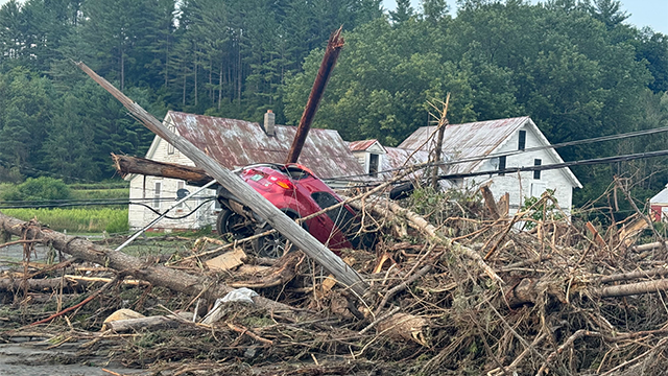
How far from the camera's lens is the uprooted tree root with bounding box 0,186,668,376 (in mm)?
6883

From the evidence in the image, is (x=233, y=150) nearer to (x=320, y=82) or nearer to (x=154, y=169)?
(x=320, y=82)

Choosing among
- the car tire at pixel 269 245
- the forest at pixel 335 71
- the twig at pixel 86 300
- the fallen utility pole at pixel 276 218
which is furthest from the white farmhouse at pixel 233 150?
the fallen utility pole at pixel 276 218

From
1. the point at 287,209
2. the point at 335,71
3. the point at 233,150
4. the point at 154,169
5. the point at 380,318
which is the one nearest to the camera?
the point at 380,318

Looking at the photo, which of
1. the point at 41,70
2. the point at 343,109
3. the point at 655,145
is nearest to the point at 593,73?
the point at 655,145

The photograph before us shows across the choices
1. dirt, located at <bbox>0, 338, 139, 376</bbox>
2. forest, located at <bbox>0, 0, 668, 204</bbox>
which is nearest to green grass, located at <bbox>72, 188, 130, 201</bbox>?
forest, located at <bbox>0, 0, 668, 204</bbox>

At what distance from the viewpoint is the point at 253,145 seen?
32125 millimetres

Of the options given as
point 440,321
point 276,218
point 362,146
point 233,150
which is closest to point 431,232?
point 440,321

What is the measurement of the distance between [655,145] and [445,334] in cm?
4829

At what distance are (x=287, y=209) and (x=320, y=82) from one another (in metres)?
2.22

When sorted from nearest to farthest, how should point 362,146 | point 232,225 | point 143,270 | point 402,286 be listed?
point 402,286, point 143,270, point 232,225, point 362,146

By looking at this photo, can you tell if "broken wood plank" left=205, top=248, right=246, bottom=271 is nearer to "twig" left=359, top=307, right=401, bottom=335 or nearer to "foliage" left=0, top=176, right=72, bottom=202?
"twig" left=359, top=307, right=401, bottom=335

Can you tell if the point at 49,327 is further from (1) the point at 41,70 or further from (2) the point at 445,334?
(1) the point at 41,70

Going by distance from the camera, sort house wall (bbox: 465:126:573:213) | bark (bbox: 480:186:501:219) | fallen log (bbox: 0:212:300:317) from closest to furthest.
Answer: fallen log (bbox: 0:212:300:317)
bark (bbox: 480:186:501:219)
house wall (bbox: 465:126:573:213)

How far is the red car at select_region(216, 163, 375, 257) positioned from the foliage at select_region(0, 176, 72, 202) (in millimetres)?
33030
